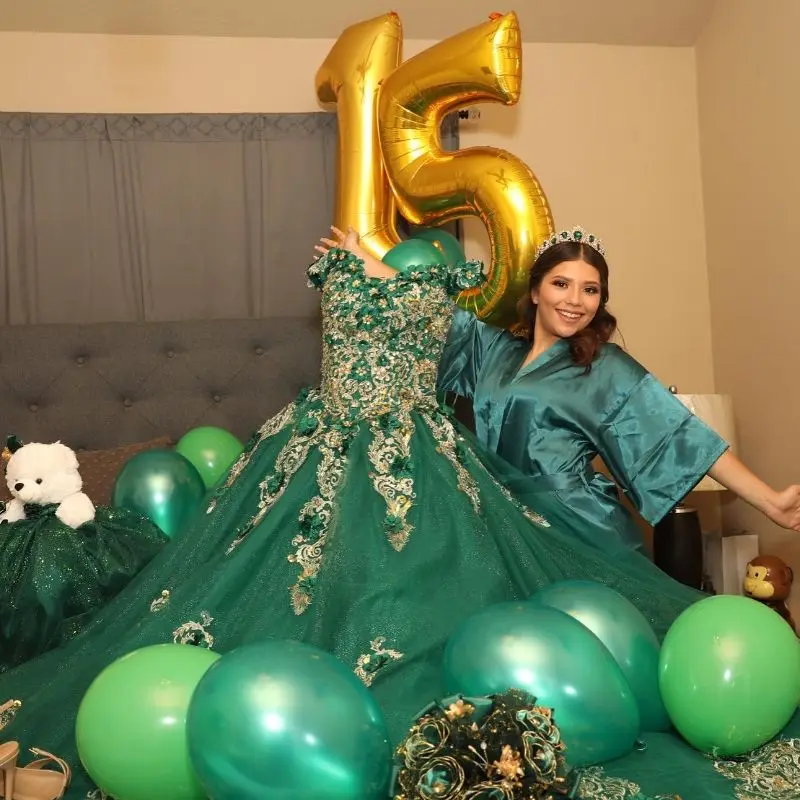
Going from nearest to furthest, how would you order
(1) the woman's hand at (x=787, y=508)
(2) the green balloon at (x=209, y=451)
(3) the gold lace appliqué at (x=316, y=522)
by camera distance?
(3) the gold lace appliqué at (x=316, y=522)
(1) the woman's hand at (x=787, y=508)
(2) the green balloon at (x=209, y=451)

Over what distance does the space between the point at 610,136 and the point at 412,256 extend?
1.19 meters

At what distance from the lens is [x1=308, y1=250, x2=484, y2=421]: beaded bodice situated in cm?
215

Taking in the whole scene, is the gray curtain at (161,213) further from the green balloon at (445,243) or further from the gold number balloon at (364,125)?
the green balloon at (445,243)

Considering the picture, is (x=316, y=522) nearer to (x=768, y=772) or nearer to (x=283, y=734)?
(x=283, y=734)

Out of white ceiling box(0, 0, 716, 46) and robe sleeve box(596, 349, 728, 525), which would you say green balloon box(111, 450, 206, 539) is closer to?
robe sleeve box(596, 349, 728, 525)

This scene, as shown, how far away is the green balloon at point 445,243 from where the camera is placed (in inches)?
108

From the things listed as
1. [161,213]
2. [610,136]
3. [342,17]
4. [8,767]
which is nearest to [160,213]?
[161,213]

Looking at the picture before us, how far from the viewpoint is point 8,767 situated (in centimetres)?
137

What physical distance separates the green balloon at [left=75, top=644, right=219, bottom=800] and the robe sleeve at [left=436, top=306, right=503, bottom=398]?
4.36 ft

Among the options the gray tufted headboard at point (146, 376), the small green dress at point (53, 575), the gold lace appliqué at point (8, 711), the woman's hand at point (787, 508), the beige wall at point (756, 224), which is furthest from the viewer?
the gray tufted headboard at point (146, 376)

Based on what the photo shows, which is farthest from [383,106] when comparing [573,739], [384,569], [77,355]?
[573,739]

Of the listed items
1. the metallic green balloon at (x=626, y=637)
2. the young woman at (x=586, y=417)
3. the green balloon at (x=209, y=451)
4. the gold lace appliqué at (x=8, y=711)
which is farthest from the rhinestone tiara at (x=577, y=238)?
the gold lace appliqué at (x=8, y=711)

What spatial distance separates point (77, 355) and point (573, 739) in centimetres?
199

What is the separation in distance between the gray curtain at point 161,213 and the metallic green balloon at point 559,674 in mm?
1758
